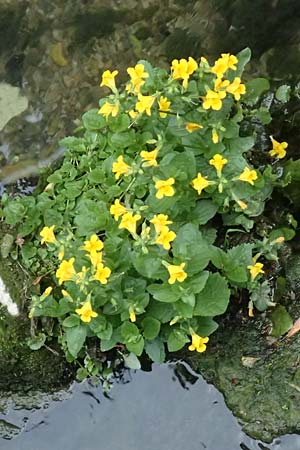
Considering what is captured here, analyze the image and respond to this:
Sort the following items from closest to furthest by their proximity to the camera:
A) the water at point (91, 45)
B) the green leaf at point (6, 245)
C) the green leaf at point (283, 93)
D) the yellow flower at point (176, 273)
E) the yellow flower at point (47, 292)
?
1. the yellow flower at point (176, 273)
2. the yellow flower at point (47, 292)
3. the green leaf at point (6, 245)
4. the green leaf at point (283, 93)
5. the water at point (91, 45)

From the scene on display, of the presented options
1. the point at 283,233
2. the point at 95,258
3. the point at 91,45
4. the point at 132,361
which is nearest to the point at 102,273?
the point at 95,258

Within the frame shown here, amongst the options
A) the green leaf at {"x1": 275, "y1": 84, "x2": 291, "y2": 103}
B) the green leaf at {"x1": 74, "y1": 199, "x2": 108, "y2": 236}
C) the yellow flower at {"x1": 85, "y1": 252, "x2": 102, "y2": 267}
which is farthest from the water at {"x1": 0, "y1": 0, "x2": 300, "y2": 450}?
the yellow flower at {"x1": 85, "y1": 252, "x2": 102, "y2": 267}

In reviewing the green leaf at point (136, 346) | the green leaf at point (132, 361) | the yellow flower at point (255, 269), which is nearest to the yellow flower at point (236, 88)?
the yellow flower at point (255, 269)

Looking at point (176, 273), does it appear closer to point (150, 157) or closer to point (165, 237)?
point (165, 237)

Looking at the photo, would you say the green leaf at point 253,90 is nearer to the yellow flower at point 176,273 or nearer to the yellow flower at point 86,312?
the yellow flower at point 176,273

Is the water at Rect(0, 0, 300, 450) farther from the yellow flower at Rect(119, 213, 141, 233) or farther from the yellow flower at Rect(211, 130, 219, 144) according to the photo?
the yellow flower at Rect(119, 213, 141, 233)
